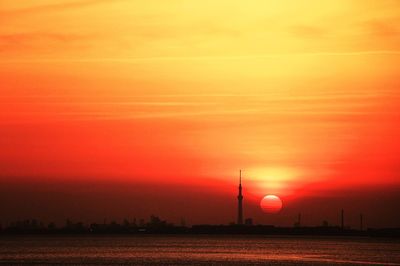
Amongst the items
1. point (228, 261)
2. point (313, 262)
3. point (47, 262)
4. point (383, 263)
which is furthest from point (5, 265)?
point (383, 263)

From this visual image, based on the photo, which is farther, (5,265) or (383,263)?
(383,263)

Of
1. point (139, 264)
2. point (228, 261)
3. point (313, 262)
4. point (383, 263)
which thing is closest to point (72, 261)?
point (139, 264)

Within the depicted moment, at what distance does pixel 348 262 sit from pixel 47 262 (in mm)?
36915

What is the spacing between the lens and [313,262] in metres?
115

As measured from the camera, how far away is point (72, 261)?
4481 inches

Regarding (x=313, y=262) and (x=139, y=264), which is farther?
(x=313, y=262)

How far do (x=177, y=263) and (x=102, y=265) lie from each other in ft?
30.9

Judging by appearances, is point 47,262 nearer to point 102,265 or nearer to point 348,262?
point 102,265

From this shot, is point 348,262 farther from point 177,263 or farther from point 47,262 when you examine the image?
point 47,262

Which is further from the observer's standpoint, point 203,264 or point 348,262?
point 348,262

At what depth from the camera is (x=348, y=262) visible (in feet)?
381

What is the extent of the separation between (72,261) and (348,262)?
34.0 m

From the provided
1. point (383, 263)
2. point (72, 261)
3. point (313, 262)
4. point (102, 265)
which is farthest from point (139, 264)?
point (383, 263)

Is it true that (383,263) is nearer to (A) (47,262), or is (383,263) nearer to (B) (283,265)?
(B) (283,265)
